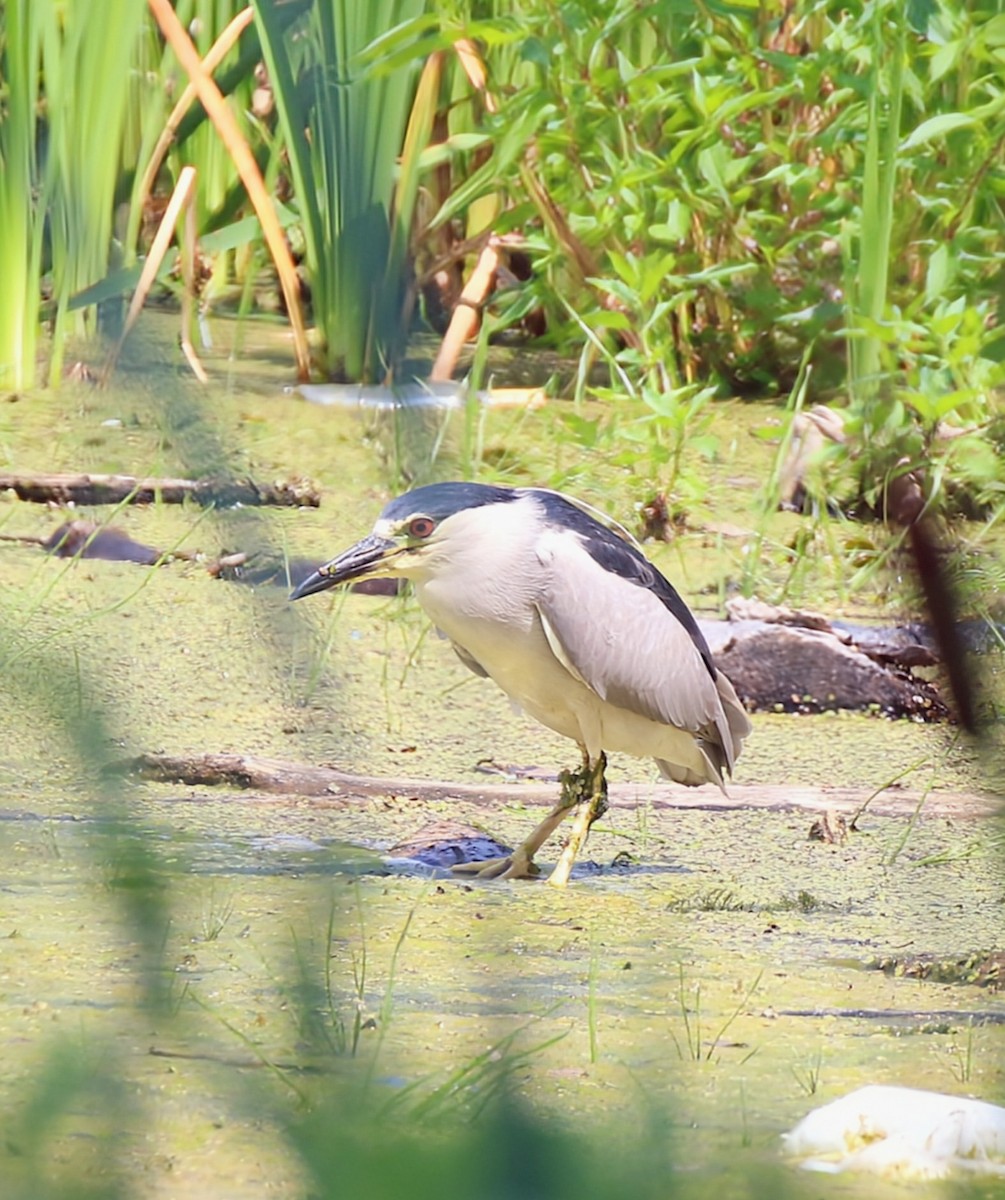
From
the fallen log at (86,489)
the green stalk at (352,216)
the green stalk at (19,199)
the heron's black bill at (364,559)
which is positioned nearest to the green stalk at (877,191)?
the fallen log at (86,489)

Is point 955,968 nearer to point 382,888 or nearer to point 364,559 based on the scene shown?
point 382,888

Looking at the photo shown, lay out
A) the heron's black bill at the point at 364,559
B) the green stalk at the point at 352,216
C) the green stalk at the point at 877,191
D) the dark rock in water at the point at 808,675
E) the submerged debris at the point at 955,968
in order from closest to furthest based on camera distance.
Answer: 1. the green stalk at the point at 352,216
2. the submerged debris at the point at 955,968
3. the heron's black bill at the point at 364,559
4. the dark rock in water at the point at 808,675
5. the green stalk at the point at 877,191

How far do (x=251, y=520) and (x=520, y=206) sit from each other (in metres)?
4.11

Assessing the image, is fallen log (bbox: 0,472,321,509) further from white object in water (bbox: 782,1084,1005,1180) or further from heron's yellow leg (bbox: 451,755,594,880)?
white object in water (bbox: 782,1084,1005,1180)

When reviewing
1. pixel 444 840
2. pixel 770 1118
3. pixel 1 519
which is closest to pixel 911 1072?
pixel 770 1118

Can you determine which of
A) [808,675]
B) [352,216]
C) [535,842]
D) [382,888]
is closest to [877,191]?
[808,675]

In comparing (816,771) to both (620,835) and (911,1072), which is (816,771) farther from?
(911,1072)

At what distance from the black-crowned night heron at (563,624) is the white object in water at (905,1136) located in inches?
48.2

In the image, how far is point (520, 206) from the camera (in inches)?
185

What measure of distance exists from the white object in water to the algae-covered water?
1.2 inches

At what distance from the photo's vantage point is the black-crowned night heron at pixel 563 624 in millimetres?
2848

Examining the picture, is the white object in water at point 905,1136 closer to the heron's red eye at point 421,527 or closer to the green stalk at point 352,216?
the green stalk at point 352,216

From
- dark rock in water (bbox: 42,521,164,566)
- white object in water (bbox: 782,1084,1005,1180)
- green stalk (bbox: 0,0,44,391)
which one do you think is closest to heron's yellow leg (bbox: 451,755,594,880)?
white object in water (bbox: 782,1084,1005,1180)

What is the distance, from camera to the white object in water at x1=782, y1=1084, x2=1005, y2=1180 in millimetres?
1514
